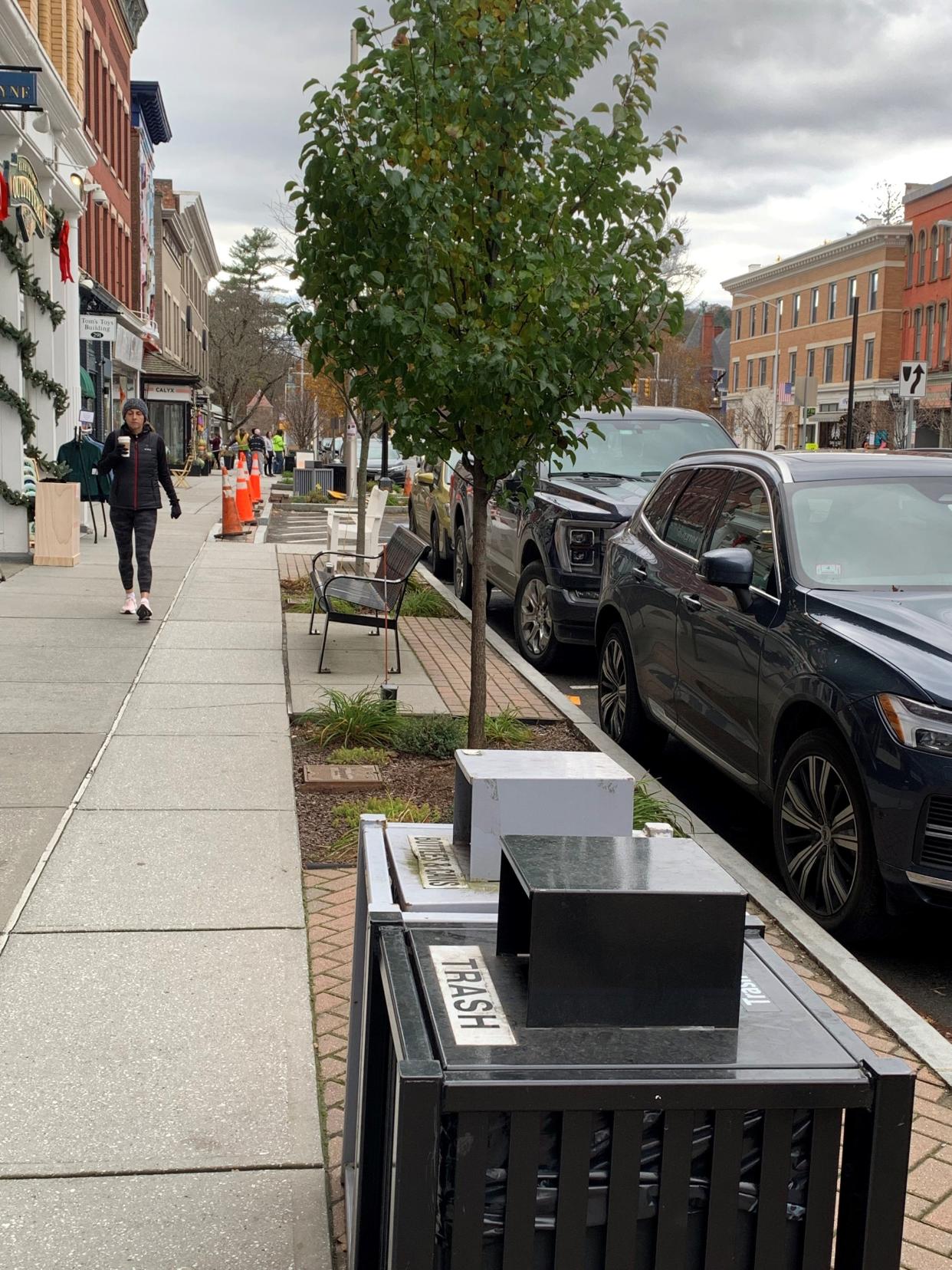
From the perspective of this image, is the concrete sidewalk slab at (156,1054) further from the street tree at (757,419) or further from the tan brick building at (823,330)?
the tan brick building at (823,330)

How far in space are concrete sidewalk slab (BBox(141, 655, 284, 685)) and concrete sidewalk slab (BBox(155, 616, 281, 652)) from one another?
217 mm

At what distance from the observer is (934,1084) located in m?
3.92

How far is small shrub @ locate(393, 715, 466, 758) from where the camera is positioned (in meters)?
7.56

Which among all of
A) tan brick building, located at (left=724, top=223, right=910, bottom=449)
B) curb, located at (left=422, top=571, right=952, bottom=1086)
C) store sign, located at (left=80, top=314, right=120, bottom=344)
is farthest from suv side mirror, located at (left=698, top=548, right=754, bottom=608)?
tan brick building, located at (left=724, top=223, right=910, bottom=449)

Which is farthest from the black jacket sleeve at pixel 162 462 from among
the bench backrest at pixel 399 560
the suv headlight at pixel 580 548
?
the suv headlight at pixel 580 548

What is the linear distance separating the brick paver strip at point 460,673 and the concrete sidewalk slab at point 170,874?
105 inches

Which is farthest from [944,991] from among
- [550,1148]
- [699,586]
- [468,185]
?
[468,185]

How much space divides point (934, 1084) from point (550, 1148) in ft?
7.94

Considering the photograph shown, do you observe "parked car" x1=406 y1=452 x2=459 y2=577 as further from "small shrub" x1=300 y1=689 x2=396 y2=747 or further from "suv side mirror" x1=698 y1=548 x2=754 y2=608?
"suv side mirror" x1=698 y1=548 x2=754 y2=608

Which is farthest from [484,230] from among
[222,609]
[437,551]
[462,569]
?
[437,551]

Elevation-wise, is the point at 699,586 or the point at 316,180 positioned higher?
the point at 316,180

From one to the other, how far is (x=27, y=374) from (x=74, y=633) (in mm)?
6544

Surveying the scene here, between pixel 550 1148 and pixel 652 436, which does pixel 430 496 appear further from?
pixel 550 1148

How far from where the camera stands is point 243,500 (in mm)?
22672
